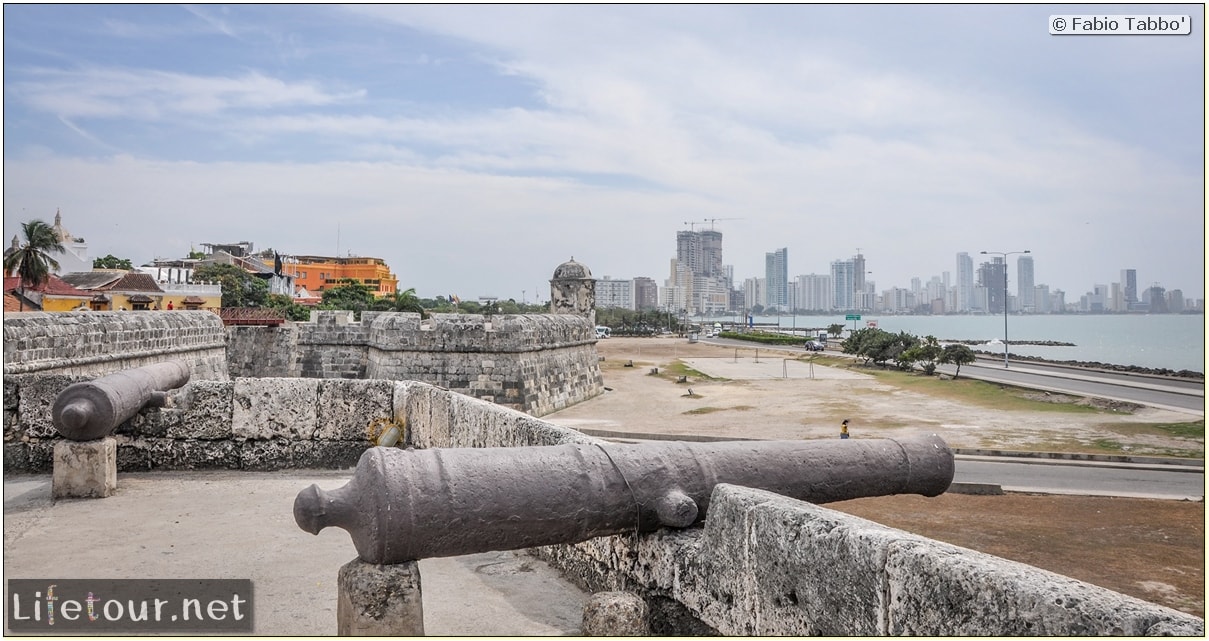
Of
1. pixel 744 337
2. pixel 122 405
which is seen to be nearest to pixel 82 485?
pixel 122 405

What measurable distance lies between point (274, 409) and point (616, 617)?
14.0 feet

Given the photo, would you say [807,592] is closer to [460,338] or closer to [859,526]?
[859,526]

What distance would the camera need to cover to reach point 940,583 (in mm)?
2191

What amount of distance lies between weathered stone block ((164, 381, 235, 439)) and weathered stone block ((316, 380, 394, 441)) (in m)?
0.66

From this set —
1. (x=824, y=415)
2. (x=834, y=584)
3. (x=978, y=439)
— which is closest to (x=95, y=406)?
(x=834, y=584)

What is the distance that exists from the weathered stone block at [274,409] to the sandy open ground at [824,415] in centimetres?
1261

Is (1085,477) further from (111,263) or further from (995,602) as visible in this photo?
(111,263)

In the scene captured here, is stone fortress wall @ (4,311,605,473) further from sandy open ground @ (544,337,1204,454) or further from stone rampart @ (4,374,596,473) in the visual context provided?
sandy open ground @ (544,337,1204,454)

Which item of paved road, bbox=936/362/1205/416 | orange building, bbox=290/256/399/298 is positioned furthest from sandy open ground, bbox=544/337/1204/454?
orange building, bbox=290/256/399/298

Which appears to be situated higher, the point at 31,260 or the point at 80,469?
the point at 31,260

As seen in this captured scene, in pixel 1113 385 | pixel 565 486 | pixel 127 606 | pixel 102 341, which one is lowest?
pixel 1113 385

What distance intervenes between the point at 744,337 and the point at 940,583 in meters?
76.3

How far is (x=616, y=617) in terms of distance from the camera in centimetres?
308

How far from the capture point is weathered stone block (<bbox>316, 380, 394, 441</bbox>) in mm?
6582
